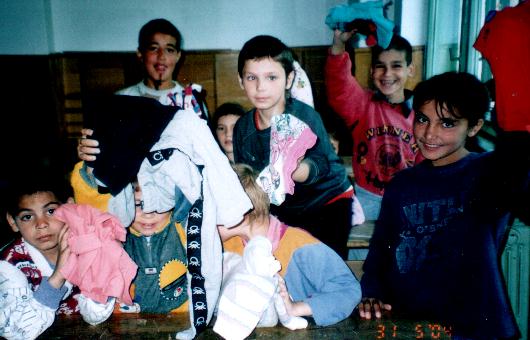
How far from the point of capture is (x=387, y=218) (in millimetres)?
1401

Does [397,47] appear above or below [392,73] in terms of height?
above

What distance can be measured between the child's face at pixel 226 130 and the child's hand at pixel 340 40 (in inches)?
24.8

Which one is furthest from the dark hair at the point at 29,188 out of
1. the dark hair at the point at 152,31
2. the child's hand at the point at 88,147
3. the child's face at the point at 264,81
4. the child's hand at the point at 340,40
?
the child's hand at the point at 340,40

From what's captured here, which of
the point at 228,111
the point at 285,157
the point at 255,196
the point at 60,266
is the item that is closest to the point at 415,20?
the point at 228,111

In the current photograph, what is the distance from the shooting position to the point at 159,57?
7.61ft

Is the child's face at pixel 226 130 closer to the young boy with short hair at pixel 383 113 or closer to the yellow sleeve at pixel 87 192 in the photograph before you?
the young boy with short hair at pixel 383 113

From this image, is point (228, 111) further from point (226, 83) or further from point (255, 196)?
point (226, 83)

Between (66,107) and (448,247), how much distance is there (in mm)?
4025

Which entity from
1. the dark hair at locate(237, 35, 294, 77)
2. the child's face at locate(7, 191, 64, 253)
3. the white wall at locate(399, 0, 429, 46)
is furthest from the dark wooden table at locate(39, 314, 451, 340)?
the white wall at locate(399, 0, 429, 46)

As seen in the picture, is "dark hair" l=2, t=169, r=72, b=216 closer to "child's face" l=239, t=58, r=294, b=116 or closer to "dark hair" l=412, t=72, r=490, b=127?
"child's face" l=239, t=58, r=294, b=116

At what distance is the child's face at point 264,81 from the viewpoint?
1.43 meters

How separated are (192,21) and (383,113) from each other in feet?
9.03

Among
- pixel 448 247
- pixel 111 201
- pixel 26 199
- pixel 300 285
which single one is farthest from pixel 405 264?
pixel 26 199

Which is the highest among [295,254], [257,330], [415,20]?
[415,20]
